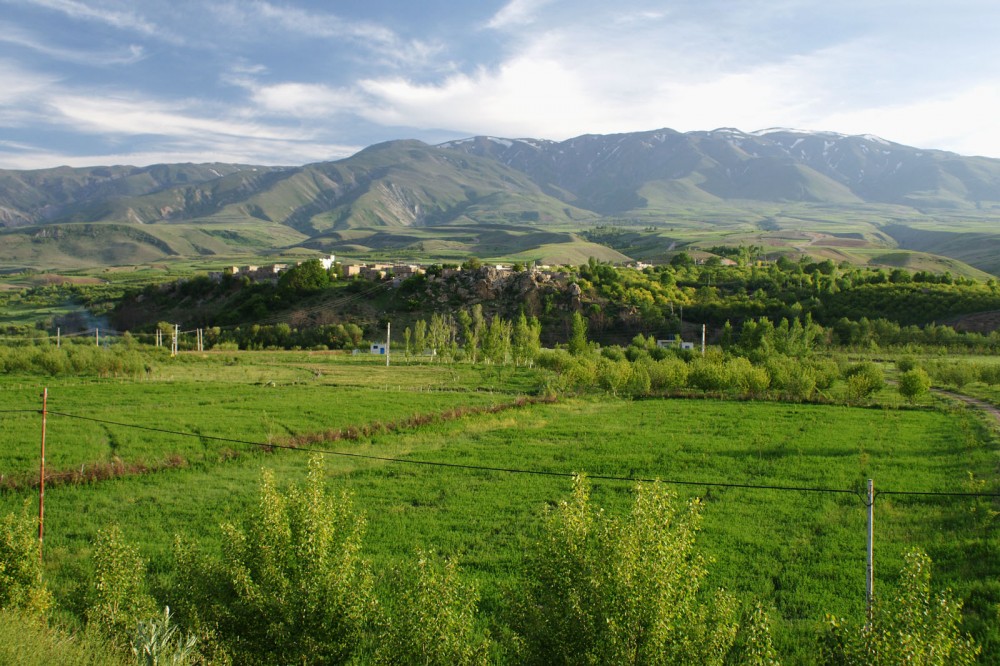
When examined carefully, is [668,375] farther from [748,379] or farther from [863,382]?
[863,382]

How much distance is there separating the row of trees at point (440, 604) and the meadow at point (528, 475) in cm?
86

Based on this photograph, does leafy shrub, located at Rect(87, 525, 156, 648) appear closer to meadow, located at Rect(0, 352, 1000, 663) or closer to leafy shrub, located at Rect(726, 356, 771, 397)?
meadow, located at Rect(0, 352, 1000, 663)

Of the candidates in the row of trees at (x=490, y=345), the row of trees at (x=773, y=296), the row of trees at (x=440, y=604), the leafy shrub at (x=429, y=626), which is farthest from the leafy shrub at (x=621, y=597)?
the row of trees at (x=773, y=296)

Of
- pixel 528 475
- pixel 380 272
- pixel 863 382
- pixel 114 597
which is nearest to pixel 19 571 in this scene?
pixel 114 597

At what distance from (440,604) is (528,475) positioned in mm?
14877

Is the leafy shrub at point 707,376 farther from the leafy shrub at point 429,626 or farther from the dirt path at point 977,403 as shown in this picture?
the leafy shrub at point 429,626

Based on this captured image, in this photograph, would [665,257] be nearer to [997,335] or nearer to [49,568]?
[997,335]

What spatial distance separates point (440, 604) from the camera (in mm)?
8297

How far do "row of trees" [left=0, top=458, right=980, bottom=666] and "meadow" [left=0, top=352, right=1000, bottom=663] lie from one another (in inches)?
33.9

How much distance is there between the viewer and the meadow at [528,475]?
1461 cm

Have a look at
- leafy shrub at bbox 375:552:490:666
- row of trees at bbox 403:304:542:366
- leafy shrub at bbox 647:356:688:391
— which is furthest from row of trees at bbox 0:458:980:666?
row of trees at bbox 403:304:542:366

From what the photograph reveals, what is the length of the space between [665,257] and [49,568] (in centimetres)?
15898

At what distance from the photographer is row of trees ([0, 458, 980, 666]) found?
7.50 metres

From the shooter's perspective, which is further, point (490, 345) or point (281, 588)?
point (490, 345)
